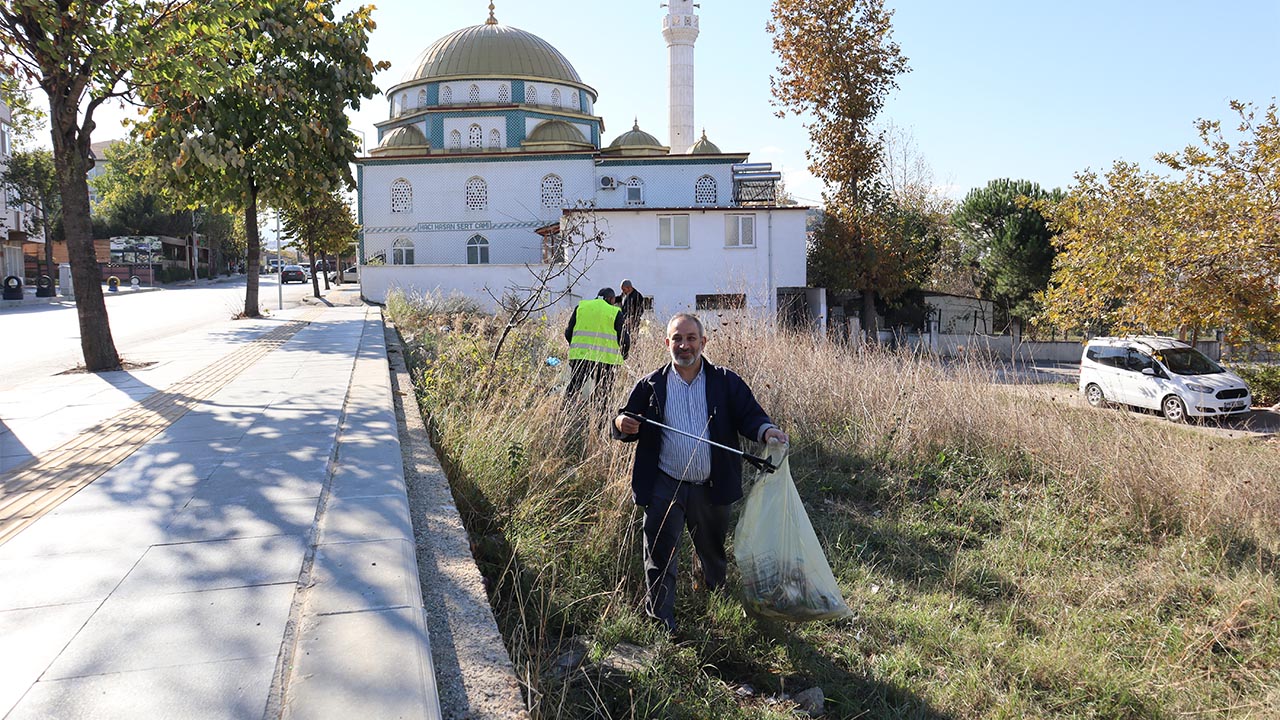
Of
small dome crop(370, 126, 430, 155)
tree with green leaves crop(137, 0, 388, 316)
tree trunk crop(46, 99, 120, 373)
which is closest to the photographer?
tree trunk crop(46, 99, 120, 373)

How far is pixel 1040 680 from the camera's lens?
4555mm

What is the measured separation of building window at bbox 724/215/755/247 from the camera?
34531mm

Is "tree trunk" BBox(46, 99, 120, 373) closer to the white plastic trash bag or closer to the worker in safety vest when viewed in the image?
the worker in safety vest

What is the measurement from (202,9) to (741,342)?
289 inches

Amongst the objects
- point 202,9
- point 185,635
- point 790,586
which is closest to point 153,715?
point 185,635

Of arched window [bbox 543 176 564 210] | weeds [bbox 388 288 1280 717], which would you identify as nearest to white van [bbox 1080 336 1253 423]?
weeds [bbox 388 288 1280 717]

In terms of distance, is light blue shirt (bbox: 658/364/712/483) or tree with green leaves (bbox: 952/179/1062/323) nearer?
light blue shirt (bbox: 658/364/712/483)

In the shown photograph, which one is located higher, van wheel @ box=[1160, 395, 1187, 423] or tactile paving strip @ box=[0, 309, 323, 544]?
tactile paving strip @ box=[0, 309, 323, 544]

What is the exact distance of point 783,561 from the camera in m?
4.26

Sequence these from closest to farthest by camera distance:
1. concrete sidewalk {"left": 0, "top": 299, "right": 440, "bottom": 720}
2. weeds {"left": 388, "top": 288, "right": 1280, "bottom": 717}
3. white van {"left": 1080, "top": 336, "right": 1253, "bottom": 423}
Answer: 1. concrete sidewalk {"left": 0, "top": 299, "right": 440, "bottom": 720}
2. weeds {"left": 388, "top": 288, "right": 1280, "bottom": 717}
3. white van {"left": 1080, "top": 336, "right": 1253, "bottom": 423}

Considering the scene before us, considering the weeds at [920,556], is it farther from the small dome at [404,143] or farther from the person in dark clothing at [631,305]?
the small dome at [404,143]

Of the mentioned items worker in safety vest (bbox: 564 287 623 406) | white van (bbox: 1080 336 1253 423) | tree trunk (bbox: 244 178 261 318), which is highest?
tree trunk (bbox: 244 178 261 318)

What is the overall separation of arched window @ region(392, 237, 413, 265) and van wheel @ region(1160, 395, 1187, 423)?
36.1m

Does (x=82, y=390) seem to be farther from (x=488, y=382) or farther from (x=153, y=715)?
(x=153, y=715)
